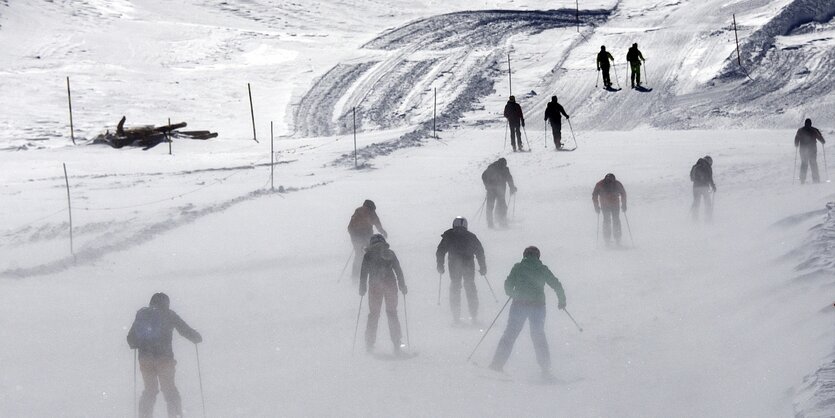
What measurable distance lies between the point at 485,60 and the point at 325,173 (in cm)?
1298

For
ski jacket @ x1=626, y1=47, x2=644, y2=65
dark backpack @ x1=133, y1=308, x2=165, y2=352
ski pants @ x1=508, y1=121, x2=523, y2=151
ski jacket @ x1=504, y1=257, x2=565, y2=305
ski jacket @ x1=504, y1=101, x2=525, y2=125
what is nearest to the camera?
dark backpack @ x1=133, y1=308, x2=165, y2=352

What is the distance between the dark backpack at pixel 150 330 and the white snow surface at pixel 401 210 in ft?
4.10

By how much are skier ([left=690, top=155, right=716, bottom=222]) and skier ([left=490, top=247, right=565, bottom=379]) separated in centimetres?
771

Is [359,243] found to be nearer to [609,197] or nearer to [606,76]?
[609,197]

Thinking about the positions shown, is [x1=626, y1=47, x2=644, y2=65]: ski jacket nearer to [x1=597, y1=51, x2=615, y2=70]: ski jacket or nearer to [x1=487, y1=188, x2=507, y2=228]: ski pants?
[x1=597, y1=51, x2=615, y2=70]: ski jacket

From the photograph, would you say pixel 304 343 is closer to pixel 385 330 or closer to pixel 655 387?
pixel 385 330

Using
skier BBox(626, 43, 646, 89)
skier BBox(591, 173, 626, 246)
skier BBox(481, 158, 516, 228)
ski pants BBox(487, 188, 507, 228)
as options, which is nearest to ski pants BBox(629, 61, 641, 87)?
skier BBox(626, 43, 646, 89)

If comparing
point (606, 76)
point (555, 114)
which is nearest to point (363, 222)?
point (555, 114)

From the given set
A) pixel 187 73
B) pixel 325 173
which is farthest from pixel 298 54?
pixel 325 173

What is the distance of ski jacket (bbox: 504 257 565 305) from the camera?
1107 centimetres

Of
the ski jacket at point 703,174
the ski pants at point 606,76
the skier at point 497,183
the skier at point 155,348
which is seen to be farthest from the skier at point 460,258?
the ski pants at point 606,76

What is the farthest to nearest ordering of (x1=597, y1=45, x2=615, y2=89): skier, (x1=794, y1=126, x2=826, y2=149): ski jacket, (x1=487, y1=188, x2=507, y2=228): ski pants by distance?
(x1=597, y1=45, x2=615, y2=89): skier → (x1=794, y1=126, x2=826, y2=149): ski jacket → (x1=487, y1=188, x2=507, y2=228): ski pants

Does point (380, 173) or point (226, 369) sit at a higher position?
point (380, 173)

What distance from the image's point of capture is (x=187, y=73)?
129ft
